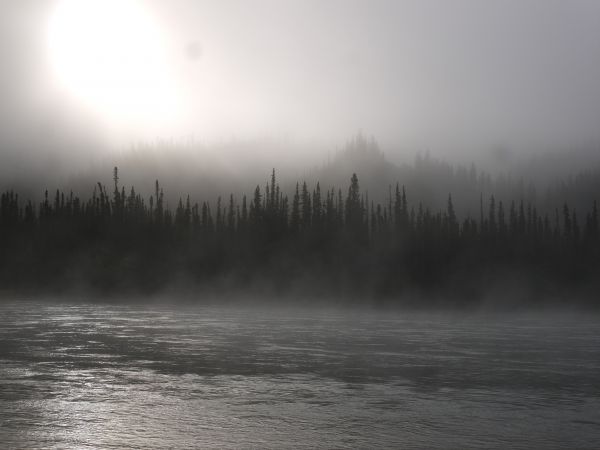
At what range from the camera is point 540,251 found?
180750 mm

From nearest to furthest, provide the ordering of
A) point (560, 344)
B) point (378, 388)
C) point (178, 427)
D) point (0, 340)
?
point (178, 427), point (378, 388), point (0, 340), point (560, 344)

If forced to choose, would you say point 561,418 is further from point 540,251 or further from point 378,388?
point 540,251

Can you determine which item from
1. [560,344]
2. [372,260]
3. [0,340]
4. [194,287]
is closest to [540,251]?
[372,260]

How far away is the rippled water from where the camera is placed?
52.0 ft

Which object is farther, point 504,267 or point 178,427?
point 504,267

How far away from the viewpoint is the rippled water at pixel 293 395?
624 inches

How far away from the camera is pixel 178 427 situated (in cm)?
1662

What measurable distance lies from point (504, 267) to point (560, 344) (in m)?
130

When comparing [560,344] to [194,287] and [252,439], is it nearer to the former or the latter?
[252,439]

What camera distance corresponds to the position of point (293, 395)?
21812mm

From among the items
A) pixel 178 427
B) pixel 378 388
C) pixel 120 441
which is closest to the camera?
pixel 120 441

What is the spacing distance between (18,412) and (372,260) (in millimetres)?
163880

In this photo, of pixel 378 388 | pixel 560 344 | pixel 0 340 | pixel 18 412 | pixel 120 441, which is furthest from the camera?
pixel 560 344

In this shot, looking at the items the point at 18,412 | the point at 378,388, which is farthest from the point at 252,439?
the point at 378,388
